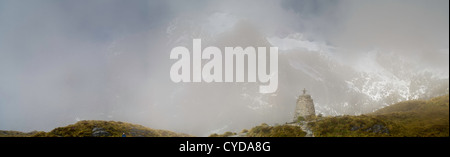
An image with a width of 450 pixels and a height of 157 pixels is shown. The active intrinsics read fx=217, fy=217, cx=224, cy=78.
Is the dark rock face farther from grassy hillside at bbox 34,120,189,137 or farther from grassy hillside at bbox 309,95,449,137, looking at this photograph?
grassy hillside at bbox 309,95,449,137

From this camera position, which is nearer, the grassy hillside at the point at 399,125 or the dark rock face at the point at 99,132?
the grassy hillside at the point at 399,125

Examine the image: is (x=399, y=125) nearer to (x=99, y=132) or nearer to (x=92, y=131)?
(x=99, y=132)

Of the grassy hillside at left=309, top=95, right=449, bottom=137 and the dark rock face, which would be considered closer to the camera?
the grassy hillside at left=309, top=95, right=449, bottom=137

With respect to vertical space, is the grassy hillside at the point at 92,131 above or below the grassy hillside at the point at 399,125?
below

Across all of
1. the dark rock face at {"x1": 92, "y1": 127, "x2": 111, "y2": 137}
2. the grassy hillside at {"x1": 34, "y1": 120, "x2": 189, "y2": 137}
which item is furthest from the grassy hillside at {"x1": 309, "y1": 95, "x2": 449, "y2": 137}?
the dark rock face at {"x1": 92, "y1": 127, "x2": 111, "y2": 137}

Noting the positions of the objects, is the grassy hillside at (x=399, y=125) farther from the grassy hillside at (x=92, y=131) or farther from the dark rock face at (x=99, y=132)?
the dark rock face at (x=99, y=132)

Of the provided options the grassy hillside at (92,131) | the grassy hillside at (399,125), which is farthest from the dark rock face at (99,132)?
the grassy hillside at (399,125)

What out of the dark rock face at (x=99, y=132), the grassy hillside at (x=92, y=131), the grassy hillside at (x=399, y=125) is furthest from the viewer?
the dark rock face at (x=99, y=132)

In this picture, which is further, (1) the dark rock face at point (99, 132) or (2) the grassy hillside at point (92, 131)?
(1) the dark rock face at point (99, 132)

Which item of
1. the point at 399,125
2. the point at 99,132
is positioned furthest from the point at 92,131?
the point at 399,125

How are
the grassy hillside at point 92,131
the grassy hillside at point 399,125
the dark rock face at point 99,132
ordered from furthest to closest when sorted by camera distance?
the dark rock face at point 99,132 < the grassy hillside at point 92,131 < the grassy hillside at point 399,125
